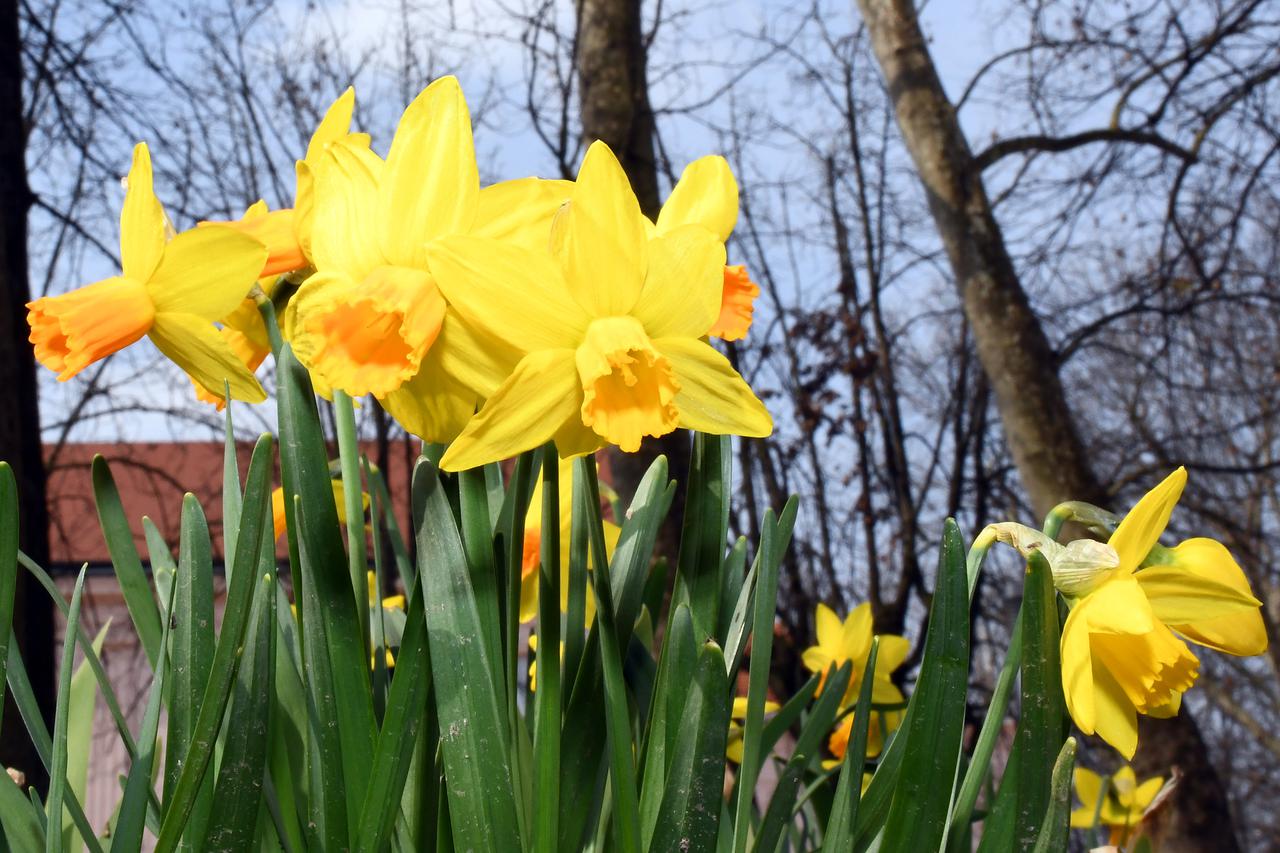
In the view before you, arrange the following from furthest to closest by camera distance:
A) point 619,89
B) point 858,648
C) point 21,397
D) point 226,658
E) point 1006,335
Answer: point 1006,335
point 619,89
point 21,397
point 858,648
point 226,658

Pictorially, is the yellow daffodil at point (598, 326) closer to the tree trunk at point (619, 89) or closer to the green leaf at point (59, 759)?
the green leaf at point (59, 759)

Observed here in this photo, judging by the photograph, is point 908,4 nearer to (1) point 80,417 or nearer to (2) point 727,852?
(1) point 80,417

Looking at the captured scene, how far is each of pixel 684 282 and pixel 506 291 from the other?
0.23ft

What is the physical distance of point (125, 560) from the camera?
514 millimetres

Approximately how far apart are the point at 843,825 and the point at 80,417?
3458mm

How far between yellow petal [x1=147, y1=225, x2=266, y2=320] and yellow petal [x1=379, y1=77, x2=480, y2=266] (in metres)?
0.06

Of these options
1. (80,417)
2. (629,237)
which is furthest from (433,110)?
(80,417)

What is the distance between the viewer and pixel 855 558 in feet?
15.5

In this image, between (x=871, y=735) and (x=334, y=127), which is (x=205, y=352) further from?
(x=871, y=735)

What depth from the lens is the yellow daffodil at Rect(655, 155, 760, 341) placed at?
480 millimetres

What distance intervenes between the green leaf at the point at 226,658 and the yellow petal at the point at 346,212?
0.08 meters

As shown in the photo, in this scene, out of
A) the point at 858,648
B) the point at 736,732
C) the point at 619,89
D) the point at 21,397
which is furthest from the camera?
the point at 619,89

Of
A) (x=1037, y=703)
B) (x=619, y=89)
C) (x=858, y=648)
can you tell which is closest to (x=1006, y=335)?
(x=619, y=89)

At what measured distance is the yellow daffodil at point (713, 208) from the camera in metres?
0.48
